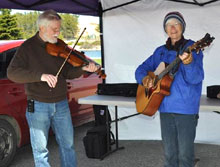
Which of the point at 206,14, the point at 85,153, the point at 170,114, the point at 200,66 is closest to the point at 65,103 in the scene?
the point at 170,114

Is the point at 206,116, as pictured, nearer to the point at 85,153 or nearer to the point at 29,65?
the point at 85,153

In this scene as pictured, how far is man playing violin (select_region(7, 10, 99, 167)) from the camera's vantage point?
2691 mm

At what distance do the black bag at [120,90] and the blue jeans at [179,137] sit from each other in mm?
1413

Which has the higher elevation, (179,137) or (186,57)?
(186,57)

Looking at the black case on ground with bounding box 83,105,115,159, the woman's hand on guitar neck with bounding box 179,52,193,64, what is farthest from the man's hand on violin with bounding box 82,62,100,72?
the black case on ground with bounding box 83,105,115,159

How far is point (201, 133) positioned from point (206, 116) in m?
0.27

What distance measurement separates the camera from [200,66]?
2.47 meters

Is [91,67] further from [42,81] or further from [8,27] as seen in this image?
[8,27]

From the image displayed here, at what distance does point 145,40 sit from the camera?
4.77 meters

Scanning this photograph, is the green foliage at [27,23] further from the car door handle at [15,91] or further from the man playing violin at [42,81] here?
the man playing violin at [42,81]

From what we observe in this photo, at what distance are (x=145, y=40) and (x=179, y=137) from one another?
2357mm

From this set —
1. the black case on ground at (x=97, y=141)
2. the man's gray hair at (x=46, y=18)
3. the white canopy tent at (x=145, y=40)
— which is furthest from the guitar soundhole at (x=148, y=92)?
the white canopy tent at (x=145, y=40)

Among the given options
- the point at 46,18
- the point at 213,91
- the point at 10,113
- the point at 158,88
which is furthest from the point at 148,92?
the point at 10,113

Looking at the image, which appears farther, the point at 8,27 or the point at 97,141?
the point at 8,27
